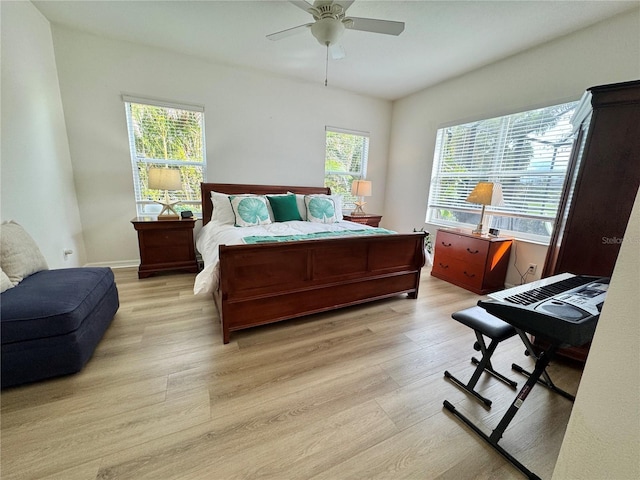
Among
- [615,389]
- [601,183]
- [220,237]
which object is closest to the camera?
[615,389]

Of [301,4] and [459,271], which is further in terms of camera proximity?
[459,271]

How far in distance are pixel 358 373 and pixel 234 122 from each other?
139 inches

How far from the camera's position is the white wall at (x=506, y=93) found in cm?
229

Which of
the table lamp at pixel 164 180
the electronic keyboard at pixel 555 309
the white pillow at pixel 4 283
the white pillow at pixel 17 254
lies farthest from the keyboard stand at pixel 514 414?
the table lamp at pixel 164 180

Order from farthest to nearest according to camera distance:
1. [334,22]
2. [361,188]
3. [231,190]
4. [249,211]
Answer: [361,188] → [231,190] → [249,211] → [334,22]

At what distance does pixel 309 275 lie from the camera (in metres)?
2.21

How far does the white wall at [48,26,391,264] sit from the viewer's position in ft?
9.80

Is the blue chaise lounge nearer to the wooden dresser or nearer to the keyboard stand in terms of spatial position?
the keyboard stand

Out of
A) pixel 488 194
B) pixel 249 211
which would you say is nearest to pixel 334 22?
pixel 249 211

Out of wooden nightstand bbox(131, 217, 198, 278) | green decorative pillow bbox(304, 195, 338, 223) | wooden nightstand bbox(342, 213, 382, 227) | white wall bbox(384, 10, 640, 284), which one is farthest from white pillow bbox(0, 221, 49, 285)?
white wall bbox(384, 10, 640, 284)

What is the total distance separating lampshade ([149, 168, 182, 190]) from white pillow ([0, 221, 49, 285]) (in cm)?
128

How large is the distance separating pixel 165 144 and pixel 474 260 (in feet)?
13.7

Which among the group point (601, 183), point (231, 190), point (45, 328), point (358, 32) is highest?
point (358, 32)

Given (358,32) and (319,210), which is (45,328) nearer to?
(319,210)
